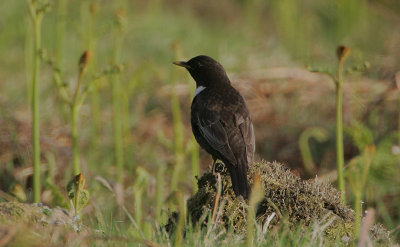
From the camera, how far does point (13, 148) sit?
6031 millimetres

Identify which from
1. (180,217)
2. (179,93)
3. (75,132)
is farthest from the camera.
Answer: (179,93)

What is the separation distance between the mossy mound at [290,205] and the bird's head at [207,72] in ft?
4.98

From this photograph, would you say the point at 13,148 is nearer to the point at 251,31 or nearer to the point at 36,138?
the point at 36,138

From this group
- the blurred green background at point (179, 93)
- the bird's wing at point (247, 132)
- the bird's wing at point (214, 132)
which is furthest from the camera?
the blurred green background at point (179, 93)

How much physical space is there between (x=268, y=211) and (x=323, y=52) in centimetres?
624

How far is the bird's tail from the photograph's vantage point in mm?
3139

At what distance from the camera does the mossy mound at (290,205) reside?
3105 millimetres

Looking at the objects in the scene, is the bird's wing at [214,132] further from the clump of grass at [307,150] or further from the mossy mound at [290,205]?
the clump of grass at [307,150]

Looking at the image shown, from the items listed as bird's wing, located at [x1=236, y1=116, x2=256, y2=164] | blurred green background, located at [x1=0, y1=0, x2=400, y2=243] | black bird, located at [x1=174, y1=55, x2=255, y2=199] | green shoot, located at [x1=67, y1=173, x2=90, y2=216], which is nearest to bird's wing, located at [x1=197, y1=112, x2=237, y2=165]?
black bird, located at [x1=174, y1=55, x2=255, y2=199]

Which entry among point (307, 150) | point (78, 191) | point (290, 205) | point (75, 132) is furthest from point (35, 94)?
point (307, 150)

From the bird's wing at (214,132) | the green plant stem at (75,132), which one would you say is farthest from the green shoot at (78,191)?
the bird's wing at (214,132)

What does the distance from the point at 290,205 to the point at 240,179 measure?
0.30 m

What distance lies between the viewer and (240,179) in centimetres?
329

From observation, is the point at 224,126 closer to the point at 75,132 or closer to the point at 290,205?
the point at 75,132
